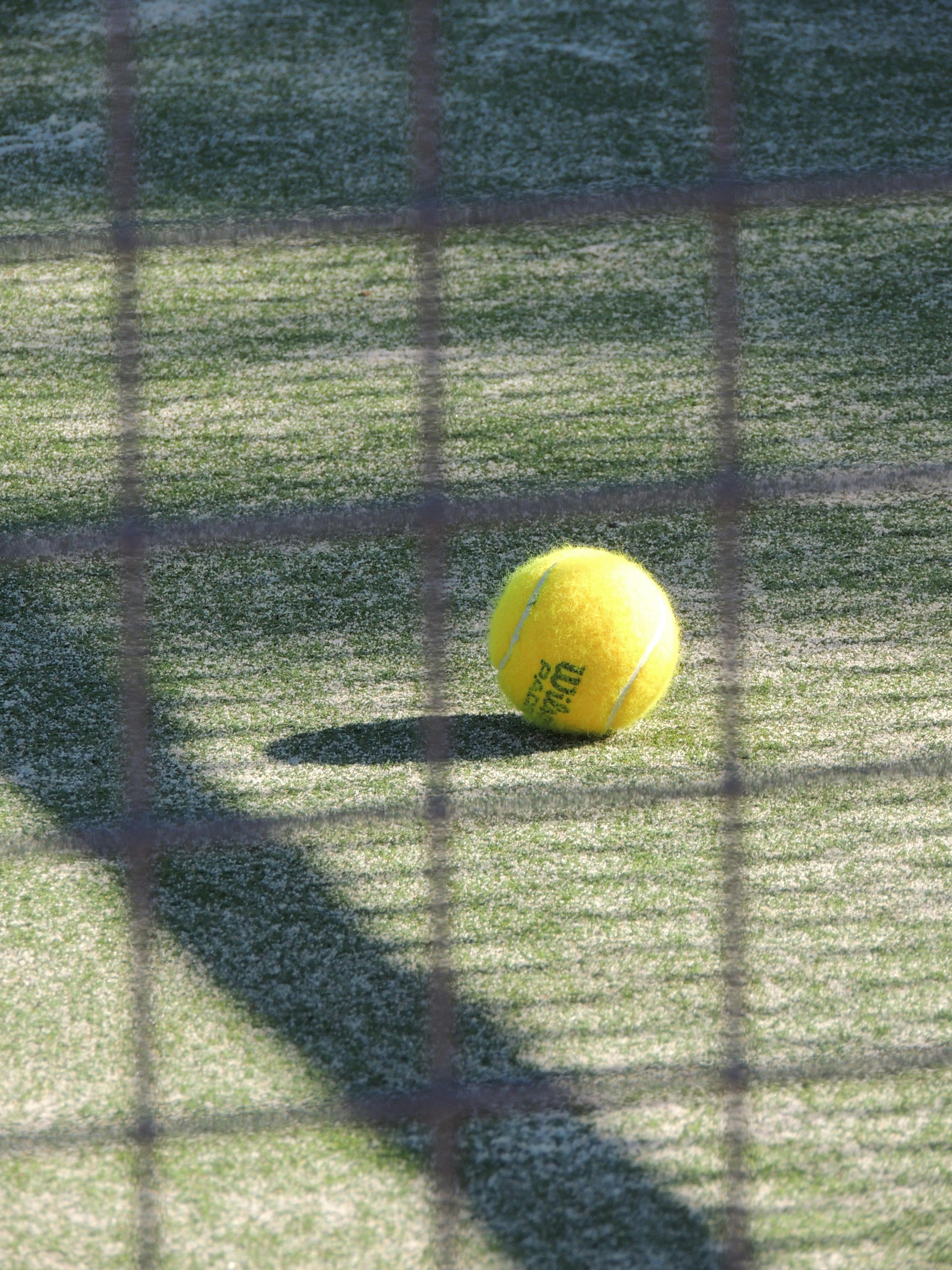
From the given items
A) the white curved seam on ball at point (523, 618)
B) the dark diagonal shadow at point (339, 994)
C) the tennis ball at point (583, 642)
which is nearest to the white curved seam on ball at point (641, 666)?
the tennis ball at point (583, 642)

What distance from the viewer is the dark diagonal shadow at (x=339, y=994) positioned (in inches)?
52.7

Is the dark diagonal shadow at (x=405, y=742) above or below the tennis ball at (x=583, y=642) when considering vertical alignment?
below

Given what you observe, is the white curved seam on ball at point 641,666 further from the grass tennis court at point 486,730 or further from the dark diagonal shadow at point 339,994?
the dark diagonal shadow at point 339,994

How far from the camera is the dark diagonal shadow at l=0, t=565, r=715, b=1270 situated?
134 centimetres

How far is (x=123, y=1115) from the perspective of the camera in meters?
1.49

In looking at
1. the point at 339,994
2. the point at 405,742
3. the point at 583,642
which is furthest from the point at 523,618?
the point at 339,994

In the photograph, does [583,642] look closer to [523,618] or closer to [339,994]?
[523,618]

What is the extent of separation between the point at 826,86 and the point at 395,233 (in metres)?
1.61

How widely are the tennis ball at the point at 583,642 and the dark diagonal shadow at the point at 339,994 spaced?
0.42 metres

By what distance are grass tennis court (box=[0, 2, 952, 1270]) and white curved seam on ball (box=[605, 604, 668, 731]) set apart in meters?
0.06

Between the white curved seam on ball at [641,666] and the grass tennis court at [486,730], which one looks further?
the white curved seam on ball at [641,666]

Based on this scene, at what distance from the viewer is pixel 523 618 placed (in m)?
2.15

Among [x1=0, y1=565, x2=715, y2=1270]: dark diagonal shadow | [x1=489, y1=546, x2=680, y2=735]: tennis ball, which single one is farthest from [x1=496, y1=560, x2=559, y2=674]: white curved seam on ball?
[x1=0, y1=565, x2=715, y2=1270]: dark diagonal shadow

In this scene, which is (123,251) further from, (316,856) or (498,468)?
(498,468)
